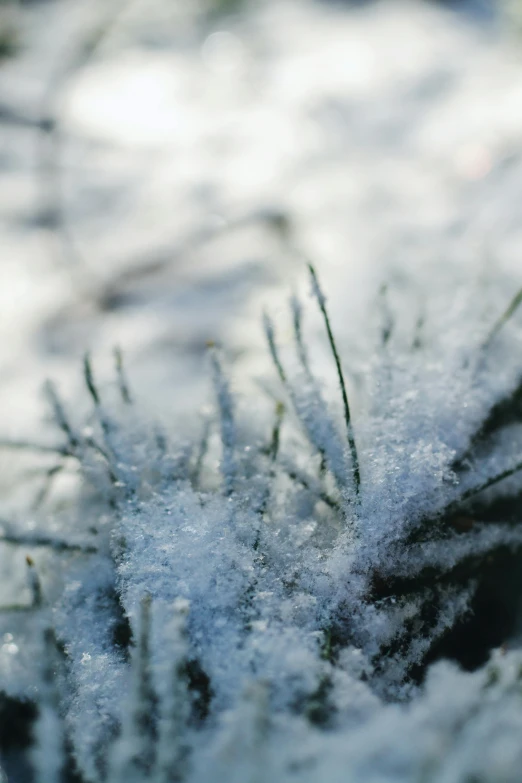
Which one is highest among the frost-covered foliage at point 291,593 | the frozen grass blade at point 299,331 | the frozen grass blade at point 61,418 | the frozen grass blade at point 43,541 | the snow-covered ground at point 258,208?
the snow-covered ground at point 258,208

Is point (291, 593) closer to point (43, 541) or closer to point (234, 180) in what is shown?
point (43, 541)

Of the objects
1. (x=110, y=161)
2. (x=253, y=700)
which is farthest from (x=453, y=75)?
(x=253, y=700)

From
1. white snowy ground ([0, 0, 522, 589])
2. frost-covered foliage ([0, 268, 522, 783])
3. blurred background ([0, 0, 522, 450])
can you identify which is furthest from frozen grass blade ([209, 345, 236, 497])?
blurred background ([0, 0, 522, 450])

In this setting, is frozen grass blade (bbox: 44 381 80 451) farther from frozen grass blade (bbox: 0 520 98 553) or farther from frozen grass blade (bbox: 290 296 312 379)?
frozen grass blade (bbox: 290 296 312 379)

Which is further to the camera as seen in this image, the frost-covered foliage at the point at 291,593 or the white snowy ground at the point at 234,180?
the white snowy ground at the point at 234,180

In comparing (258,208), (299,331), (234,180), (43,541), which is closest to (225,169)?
(234,180)

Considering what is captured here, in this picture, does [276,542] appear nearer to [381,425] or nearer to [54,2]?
[381,425]

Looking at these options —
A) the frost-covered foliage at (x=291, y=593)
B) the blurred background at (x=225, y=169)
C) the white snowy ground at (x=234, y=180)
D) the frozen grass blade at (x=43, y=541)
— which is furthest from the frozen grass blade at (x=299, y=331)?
the frozen grass blade at (x=43, y=541)

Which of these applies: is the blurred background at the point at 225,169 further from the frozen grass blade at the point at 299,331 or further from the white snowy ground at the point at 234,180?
the frozen grass blade at the point at 299,331
